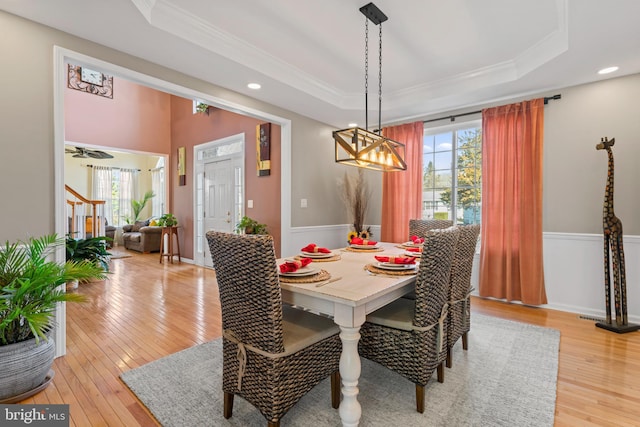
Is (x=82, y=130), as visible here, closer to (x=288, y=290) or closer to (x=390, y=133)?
(x=390, y=133)

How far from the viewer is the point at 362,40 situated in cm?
276

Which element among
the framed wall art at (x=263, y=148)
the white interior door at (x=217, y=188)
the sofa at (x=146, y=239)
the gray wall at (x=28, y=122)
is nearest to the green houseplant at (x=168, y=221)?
the white interior door at (x=217, y=188)

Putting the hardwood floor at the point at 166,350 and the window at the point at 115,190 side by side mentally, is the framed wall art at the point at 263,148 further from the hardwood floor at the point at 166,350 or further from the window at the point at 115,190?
the window at the point at 115,190

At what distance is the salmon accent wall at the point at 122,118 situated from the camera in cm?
581

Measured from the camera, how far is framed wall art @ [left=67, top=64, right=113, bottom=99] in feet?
19.1

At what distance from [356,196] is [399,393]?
3181 mm

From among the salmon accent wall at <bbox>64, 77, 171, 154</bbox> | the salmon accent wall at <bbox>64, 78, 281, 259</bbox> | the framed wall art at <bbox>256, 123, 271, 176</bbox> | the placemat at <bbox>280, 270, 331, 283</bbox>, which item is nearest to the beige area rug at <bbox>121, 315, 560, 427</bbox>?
the placemat at <bbox>280, 270, 331, 283</bbox>

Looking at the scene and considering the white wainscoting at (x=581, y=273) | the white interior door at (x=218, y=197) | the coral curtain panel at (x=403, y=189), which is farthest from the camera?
the white interior door at (x=218, y=197)

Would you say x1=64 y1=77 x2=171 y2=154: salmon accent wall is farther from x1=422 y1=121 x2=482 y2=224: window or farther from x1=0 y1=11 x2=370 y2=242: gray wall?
x1=422 y1=121 x2=482 y2=224: window

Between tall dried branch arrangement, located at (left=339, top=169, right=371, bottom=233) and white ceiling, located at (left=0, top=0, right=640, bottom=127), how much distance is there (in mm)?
1539

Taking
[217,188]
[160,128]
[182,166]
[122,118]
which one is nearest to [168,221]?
[182,166]

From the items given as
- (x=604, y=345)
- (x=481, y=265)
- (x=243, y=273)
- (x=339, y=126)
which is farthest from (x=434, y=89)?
(x=243, y=273)

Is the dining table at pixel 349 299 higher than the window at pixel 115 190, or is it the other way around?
the window at pixel 115 190

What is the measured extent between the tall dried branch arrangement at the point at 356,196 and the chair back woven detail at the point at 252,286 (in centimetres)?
341
